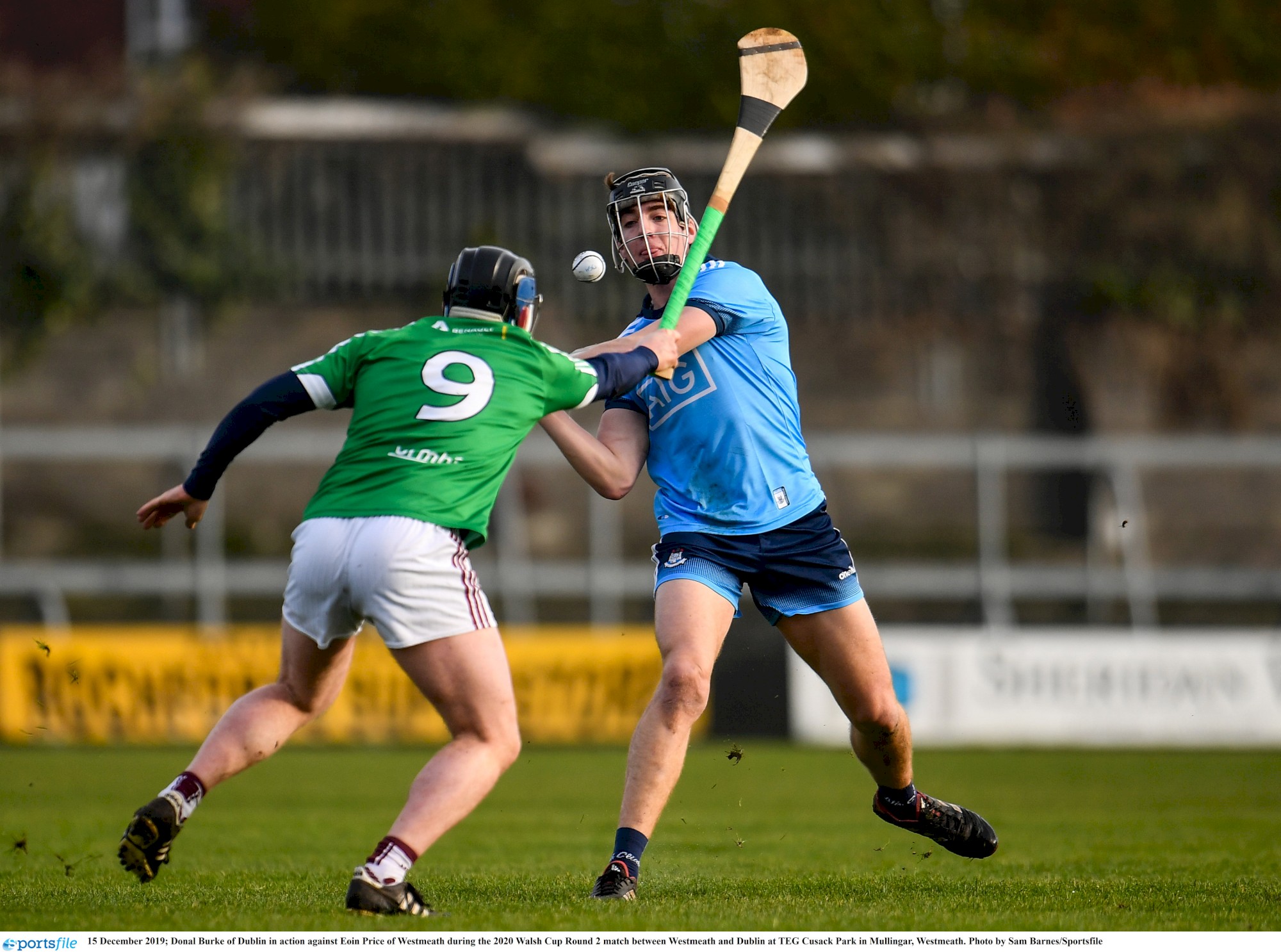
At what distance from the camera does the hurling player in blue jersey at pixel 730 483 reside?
19.6 feet

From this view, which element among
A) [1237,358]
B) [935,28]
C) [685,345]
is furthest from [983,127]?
[685,345]

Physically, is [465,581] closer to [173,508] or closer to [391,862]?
[391,862]

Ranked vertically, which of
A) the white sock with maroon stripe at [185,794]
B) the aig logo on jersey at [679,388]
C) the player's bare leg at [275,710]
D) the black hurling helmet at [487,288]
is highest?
the black hurling helmet at [487,288]

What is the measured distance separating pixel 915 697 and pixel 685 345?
9.15 meters

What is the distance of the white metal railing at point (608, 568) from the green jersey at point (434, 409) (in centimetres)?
1030

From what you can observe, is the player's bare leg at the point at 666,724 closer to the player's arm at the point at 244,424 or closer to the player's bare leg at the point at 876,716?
the player's bare leg at the point at 876,716

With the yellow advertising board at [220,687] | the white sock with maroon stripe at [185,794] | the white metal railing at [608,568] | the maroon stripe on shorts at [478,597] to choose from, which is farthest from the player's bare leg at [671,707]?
the white metal railing at [608,568]

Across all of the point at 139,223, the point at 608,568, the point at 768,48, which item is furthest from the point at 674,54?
the point at 768,48

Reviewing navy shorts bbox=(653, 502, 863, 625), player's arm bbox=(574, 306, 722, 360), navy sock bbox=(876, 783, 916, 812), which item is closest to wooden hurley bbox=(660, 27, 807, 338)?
player's arm bbox=(574, 306, 722, 360)

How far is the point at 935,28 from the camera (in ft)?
79.1

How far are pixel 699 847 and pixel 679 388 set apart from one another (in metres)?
2.58

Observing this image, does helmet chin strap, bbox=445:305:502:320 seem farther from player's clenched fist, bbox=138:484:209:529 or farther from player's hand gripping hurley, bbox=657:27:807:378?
player's hand gripping hurley, bbox=657:27:807:378

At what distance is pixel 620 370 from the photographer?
544 cm

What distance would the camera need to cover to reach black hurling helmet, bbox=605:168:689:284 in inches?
244
